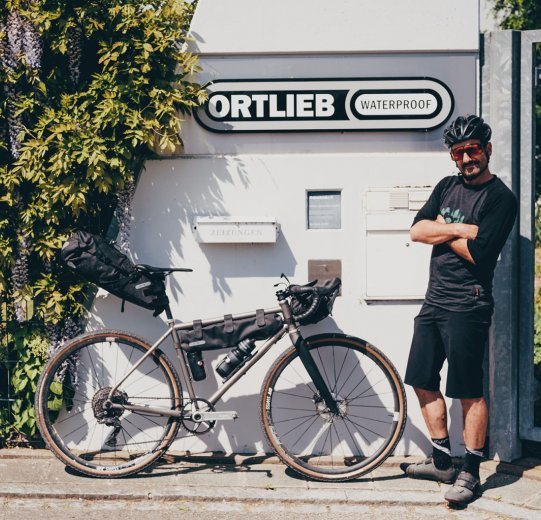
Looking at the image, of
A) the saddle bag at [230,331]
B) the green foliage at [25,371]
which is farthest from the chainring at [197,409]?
the green foliage at [25,371]

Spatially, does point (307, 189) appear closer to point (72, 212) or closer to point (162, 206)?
point (162, 206)

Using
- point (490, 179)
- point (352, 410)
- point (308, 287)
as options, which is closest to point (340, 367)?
point (352, 410)

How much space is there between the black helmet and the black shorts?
1.08m

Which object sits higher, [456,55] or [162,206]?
[456,55]

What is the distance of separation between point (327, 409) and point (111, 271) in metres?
1.72

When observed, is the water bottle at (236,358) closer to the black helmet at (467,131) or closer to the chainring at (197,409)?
the chainring at (197,409)

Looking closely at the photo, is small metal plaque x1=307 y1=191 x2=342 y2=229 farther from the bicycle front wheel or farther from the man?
the bicycle front wheel

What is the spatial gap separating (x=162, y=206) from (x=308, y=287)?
4.15ft

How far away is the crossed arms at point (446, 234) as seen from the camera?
5586 mm

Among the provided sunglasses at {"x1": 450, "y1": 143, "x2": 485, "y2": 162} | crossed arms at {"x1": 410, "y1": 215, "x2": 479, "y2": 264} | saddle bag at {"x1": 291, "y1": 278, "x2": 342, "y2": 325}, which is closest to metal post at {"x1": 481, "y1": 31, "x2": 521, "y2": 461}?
sunglasses at {"x1": 450, "y1": 143, "x2": 485, "y2": 162}

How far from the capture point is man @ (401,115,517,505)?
5555 millimetres

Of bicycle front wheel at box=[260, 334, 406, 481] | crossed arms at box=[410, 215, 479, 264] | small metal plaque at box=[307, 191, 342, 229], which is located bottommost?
bicycle front wheel at box=[260, 334, 406, 481]

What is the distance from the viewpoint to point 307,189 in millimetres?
6340

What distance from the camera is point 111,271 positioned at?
594 centimetres
